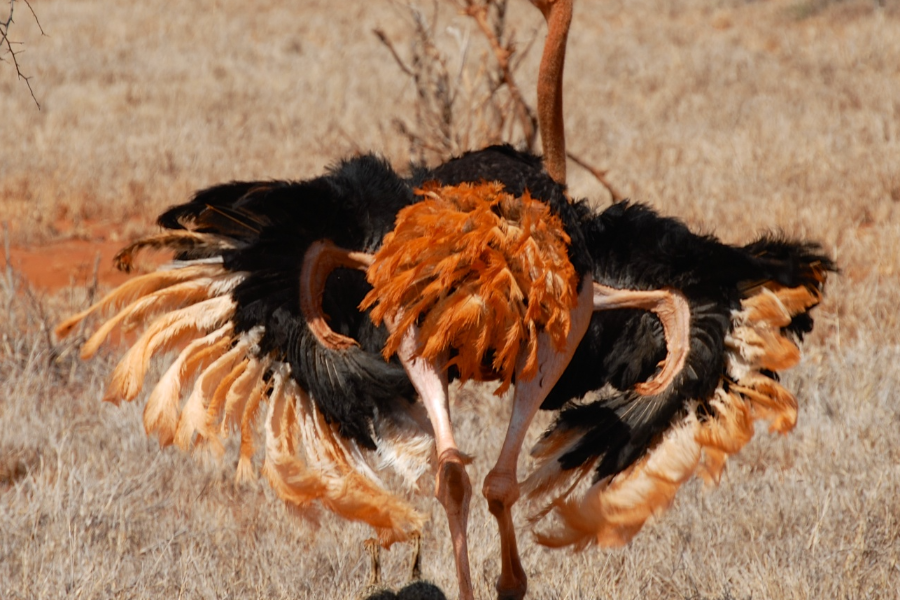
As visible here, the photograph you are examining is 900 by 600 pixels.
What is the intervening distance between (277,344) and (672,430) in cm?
118

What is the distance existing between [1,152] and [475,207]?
841 cm

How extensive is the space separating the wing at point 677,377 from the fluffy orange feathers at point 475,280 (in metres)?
0.38

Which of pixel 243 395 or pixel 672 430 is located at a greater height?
pixel 243 395

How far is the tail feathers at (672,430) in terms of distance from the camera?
128 inches

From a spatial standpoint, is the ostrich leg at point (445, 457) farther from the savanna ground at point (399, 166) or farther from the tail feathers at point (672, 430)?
the savanna ground at point (399, 166)

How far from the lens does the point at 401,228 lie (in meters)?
3.16

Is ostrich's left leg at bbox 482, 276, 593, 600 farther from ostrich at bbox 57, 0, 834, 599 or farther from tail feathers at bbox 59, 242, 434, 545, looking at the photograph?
tail feathers at bbox 59, 242, 434, 545

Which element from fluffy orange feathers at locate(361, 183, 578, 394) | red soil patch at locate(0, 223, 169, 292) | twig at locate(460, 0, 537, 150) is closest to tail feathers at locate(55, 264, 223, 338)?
fluffy orange feathers at locate(361, 183, 578, 394)

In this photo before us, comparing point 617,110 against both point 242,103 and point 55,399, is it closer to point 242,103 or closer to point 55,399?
point 242,103

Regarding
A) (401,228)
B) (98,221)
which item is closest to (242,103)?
(98,221)

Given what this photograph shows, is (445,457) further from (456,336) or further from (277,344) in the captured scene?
(277,344)

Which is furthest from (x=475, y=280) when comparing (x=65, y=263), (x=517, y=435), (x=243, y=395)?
(x=65, y=263)

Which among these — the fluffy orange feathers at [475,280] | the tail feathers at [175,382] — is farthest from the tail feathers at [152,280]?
the fluffy orange feathers at [475,280]

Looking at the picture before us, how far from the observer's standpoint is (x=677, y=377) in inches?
134
